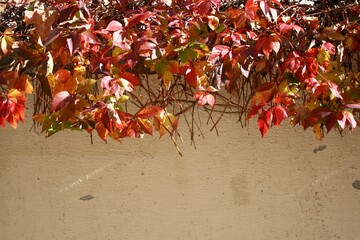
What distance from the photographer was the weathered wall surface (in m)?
3.28

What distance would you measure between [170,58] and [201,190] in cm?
102

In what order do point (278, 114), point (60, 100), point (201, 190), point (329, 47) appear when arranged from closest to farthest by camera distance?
point (60, 100)
point (278, 114)
point (329, 47)
point (201, 190)

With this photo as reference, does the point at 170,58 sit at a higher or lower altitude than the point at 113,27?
lower

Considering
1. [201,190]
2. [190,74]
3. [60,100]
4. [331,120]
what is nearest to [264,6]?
[190,74]

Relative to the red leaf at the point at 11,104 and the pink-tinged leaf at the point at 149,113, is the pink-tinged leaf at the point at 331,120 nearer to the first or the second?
the pink-tinged leaf at the point at 149,113

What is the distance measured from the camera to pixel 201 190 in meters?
3.30

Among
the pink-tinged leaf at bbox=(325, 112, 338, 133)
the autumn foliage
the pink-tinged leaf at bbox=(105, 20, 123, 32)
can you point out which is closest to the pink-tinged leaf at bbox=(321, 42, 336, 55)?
the autumn foliage

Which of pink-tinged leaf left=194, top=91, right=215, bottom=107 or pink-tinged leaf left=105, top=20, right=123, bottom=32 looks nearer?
pink-tinged leaf left=105, top=20, right=123, bottom=32

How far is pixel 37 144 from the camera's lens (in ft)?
11.1

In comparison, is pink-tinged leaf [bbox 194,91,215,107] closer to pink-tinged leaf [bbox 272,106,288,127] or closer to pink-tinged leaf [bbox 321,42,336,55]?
pink-tinged leaf [bbox 272,106,288,127]

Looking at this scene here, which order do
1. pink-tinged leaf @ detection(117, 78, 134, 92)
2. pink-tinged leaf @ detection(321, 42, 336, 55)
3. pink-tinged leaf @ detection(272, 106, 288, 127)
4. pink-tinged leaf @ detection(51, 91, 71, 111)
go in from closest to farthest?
pink-tinged leaf @ detection(51, 91, 71, 111), pink-tinged leaf @ detection(117, 78, 134, 92), pink-tinged leaf @ detection(272, 106, 288, 127), pink-tinged leaf @ detection(321, 42, 336, 55)

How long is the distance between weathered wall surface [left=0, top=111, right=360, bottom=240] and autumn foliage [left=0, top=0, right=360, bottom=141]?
0.61m

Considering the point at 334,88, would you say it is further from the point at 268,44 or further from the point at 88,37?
the point at 88,37

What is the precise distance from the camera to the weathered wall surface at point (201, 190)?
328 centimetres
